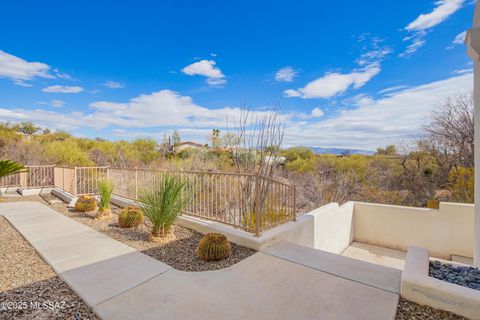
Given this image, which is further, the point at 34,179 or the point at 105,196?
the point at 34,179

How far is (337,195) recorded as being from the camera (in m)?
9.23

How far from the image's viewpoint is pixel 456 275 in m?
2.37

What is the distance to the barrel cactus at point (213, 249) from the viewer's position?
306cm

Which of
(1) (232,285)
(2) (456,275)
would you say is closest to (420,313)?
(2) (456,275)

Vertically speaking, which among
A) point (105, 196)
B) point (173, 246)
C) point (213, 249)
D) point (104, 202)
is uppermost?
point (105, 196)

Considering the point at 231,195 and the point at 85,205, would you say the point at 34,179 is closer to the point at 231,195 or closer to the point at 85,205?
the point at 85,205

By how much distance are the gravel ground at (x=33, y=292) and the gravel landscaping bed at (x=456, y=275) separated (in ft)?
11.1

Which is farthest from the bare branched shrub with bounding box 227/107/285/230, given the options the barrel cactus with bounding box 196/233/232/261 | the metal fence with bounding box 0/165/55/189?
the metal fence with bounding box 0/165/55/189

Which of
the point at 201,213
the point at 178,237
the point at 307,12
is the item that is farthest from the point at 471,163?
the point at 178,237

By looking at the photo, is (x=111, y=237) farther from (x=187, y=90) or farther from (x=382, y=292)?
(x=187, y=90)

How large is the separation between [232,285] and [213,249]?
2.32 feet

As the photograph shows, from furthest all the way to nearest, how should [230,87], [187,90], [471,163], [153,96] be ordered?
[153,96], [187,90], [230,87], [471,163]

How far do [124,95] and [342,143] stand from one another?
47.9ft

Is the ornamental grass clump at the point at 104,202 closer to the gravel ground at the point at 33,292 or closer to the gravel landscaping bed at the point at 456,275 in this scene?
the gravel ground at the point at 33,292
